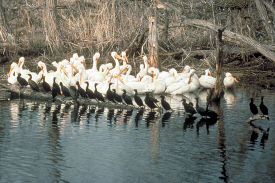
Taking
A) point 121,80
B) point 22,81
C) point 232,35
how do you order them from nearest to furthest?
point 232,35, point 22,81, point 121,80

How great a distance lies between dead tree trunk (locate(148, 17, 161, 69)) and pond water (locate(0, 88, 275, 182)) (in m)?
5.59

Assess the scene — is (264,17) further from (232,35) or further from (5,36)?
(5,36)

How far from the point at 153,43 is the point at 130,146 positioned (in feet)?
30.5

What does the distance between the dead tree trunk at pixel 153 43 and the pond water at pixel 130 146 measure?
220 inches

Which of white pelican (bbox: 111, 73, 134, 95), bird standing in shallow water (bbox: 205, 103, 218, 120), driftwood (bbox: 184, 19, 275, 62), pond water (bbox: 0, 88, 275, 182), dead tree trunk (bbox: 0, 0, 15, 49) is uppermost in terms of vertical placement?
dead tree trunk (bbox: 0, 0, 15, 49)

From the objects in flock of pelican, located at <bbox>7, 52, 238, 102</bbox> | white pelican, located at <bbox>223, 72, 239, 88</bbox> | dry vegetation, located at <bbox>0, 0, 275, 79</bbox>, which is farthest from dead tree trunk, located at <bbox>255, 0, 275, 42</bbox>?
white pelican, located at <bbox>223, 72, 239, 88</bbox>

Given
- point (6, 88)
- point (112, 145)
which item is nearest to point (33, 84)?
point (6, 88)

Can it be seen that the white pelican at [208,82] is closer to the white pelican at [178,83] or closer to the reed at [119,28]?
the white pelican at [178,83]

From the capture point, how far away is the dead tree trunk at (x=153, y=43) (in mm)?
17797

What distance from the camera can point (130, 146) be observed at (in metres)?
8.99

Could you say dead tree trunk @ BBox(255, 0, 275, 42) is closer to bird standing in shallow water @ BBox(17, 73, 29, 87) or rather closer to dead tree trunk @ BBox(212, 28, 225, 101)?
dead tree trunk @ BBox(212, 28, 225, 101)

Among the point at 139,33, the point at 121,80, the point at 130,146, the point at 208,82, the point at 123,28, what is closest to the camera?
the point at 130,146

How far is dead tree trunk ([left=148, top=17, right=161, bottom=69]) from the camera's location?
17.8 m

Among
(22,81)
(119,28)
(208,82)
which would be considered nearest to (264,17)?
(208,82)
